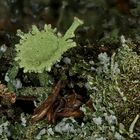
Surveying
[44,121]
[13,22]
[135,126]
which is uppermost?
[13,22]

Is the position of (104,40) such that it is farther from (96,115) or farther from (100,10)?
(100,10)

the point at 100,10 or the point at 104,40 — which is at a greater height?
the point at 100,10

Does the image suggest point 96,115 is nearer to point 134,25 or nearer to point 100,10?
point 134,25

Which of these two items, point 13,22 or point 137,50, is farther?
point 13,22

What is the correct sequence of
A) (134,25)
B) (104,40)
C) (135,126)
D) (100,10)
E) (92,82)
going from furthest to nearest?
(100,10), (134,25), (104,40), (92,82), (135,126)

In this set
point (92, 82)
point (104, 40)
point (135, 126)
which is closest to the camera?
point (135, 126)

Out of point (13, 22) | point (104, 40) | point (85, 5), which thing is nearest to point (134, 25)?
point (85, 5)
